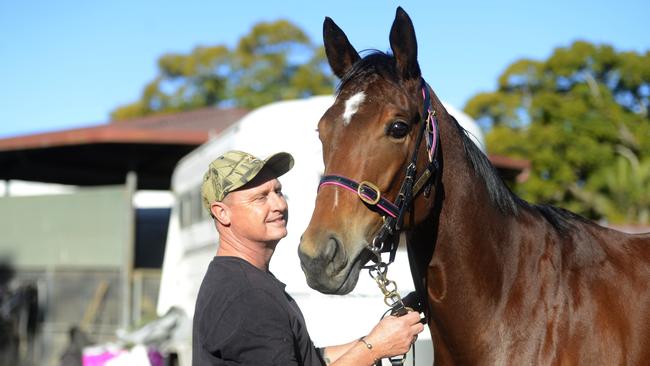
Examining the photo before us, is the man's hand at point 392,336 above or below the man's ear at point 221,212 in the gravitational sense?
below

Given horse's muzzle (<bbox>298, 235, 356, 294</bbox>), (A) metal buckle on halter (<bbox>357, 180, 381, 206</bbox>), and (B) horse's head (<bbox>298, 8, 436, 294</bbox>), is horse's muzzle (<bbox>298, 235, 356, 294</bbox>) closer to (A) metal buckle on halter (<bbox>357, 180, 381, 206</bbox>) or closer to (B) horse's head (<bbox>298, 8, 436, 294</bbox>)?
(B) horse's head (<bbox>298, 8, 436, 294</bbox>)

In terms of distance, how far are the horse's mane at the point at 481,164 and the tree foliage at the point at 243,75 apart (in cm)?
3228

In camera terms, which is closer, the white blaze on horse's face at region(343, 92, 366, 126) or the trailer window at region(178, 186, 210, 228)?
the white blaze on horse's face at region(343, 92, 366, 126)

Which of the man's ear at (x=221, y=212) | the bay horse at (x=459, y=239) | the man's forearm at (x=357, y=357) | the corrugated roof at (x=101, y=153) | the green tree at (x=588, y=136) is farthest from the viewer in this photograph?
the green tree at (x=588, y=136)

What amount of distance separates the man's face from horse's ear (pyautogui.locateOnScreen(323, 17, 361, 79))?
2.60 ft

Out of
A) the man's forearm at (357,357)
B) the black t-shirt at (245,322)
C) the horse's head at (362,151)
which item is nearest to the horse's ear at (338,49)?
the horse's head at (362,151)

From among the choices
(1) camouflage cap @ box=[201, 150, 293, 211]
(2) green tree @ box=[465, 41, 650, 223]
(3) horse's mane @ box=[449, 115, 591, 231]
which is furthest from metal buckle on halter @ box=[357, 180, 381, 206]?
(2) green tree @ box=[465, 41, 650, 223]

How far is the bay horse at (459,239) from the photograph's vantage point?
9.12 feet

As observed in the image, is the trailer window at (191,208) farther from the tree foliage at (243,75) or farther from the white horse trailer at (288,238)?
the tree foliage at (243,75)

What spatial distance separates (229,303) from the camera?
2.38 m

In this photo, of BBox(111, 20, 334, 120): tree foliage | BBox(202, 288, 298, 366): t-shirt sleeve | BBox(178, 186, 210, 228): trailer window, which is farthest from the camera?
BBox(111, 20, 334, 120): tree foliage

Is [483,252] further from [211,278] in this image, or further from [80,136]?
[80,136]

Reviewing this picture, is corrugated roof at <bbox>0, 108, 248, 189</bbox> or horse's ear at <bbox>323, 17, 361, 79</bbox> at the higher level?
corrugated roof at <bbox>0, 108, 248, 189</bbox>

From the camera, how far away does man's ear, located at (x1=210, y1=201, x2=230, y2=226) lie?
2.65m
